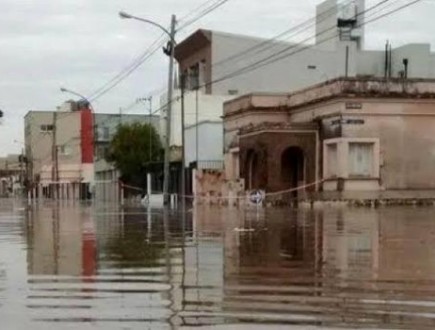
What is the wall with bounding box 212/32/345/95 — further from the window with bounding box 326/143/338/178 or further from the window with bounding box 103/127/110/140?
the window with bounding box 103/127/110/140

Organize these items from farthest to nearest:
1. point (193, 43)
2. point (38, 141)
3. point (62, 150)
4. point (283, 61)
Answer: point (38, 141) < point (62, 150) < point (193, 43) < point (283, 61)

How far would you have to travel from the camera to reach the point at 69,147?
125 meters

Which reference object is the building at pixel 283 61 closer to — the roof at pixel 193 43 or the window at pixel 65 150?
the roof at pixel 193 43

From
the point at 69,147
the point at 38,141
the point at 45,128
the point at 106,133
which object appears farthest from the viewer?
the point at 38,141

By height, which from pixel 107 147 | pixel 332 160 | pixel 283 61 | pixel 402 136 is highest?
pixel 283 61

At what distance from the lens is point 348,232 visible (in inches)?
904

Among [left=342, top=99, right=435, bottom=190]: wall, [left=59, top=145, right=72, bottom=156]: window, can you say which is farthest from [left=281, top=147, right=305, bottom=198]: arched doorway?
[left=59, top=145, right=72, bottom=156]: window

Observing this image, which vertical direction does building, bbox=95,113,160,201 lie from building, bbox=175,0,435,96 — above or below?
below

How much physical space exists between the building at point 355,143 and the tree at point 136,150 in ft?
79.8

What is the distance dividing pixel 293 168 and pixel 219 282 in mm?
45773

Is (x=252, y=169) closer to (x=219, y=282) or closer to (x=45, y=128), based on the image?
(x=219, y=282)

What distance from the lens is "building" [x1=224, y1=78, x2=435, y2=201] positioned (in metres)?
50.6

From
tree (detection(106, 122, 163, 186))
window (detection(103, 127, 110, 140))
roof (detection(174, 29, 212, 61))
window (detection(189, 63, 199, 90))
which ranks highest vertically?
roof (detection(174, 29, 212, 61))

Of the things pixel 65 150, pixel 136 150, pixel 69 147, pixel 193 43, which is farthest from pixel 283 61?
pixel 65 150
